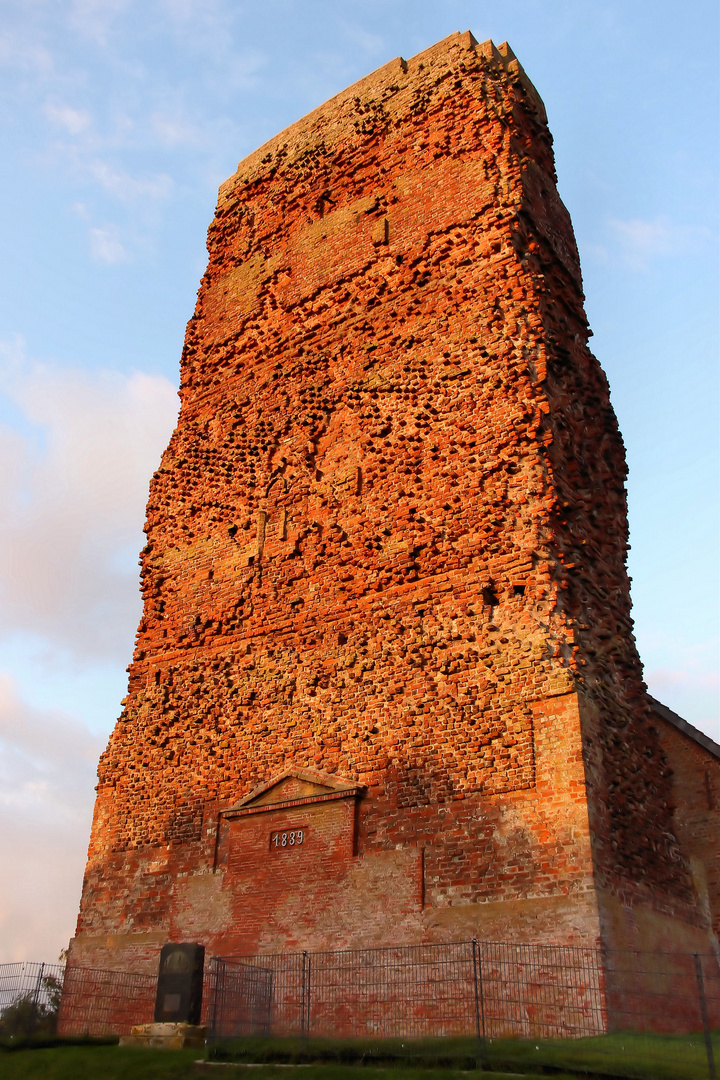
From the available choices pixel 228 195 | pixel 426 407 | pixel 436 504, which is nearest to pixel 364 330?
pixel 426 407

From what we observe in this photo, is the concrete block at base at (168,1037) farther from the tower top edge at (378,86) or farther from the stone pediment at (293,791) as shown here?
the tower top edge at (378,86)

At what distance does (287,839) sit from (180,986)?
196cm

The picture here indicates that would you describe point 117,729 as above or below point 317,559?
below

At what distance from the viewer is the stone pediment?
10.7 metres

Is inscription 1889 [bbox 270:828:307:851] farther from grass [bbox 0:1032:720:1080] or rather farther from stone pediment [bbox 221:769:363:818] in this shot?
grass [bbox 0:1032:720:1080]

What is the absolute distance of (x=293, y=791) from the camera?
1117cm

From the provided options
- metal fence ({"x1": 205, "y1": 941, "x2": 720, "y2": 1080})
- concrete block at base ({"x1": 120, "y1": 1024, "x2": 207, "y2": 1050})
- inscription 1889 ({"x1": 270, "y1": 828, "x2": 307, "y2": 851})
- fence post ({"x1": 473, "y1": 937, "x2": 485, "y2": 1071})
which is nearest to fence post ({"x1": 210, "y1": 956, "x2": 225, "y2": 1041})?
metal fence ({"x1": 205, "y1": 941, "x2": 720, "y2": 1080})

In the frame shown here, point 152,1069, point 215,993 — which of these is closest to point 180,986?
point 215,993

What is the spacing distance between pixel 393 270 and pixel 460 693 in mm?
6610

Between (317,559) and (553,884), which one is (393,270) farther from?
(553,884)

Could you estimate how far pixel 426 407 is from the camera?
1234 cm

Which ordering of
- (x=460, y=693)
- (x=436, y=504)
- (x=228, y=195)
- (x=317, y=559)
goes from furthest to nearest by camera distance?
(x=228, y=195)
(x=317, y=559)
(x=436, y=504)
(x=460, y=693)

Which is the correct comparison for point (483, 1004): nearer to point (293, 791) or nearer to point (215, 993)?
point (215, 993)

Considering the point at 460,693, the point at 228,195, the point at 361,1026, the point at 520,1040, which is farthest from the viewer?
the point at 228,195
